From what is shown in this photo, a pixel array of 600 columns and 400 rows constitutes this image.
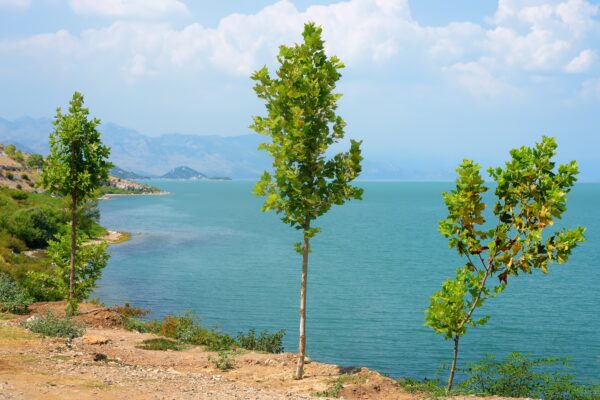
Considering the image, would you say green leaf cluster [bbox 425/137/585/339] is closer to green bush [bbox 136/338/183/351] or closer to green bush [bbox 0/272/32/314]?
green bush [bbox 136/338/183/351]

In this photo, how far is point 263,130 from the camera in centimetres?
1848

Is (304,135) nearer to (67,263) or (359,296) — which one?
(67,263)

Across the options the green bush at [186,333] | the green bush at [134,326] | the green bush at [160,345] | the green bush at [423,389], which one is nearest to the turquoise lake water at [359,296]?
the green bush at [186,333]

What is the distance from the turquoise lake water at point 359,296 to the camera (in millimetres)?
32719

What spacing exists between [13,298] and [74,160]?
8.28 m

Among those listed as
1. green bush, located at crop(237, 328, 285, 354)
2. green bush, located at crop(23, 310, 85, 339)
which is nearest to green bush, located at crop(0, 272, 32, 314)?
green bush, located at crop(23, 310, 85, 339)

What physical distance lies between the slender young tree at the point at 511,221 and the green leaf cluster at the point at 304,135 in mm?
3808

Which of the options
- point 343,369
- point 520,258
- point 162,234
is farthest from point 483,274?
point 162,234

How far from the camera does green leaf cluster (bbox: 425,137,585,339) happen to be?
15.2 m

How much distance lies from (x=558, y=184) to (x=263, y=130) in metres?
9.45

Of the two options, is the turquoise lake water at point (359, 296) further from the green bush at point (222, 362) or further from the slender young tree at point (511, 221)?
the slender young tree at point (511, 221)

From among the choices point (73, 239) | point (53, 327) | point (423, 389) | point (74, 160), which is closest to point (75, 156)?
point (74, 160)

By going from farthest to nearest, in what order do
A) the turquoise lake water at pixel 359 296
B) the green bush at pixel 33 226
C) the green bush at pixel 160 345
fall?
the green bush at pixel 33 226
the turquoise lake water at pixel 359 296
the green bush at pixel 160 345

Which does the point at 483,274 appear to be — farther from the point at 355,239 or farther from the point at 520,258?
the point at 355,239
